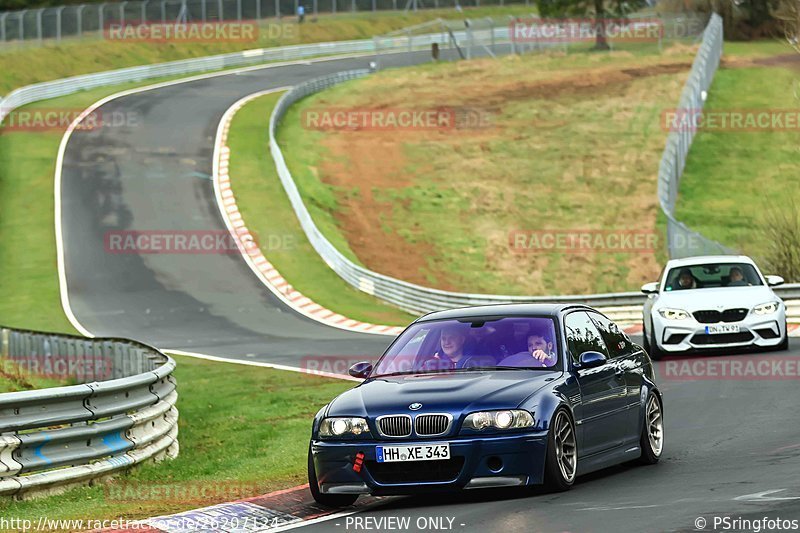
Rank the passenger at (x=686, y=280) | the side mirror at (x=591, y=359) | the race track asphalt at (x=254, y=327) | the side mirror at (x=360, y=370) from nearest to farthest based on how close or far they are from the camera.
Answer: the race track asphalt at (x=254, y=327) < the side mirror at (x=591, y=359) < the side mirror at (x=360, y=370) < the passenger at (x=686, y=280)

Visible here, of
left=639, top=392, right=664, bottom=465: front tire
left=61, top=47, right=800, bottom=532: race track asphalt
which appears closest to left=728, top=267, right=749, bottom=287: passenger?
left=61, top=47, right=800, bottom=532: race track asphalt

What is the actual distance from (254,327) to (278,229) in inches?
433

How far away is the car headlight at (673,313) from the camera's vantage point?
20.6 metres

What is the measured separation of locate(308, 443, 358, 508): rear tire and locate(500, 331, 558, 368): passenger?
156 centimetres

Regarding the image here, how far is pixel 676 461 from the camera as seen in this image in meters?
12.0

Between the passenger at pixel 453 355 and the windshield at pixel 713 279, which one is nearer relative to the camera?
the passenger at pixel 453 355

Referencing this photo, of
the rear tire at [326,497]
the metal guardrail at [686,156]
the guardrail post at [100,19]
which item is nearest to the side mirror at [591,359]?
the rear tire at [326,497]

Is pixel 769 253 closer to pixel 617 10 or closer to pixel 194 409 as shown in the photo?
pixel 194 409

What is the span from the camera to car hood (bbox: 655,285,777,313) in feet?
67.0

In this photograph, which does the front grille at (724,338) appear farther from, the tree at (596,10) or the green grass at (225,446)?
the tree at (596,10)

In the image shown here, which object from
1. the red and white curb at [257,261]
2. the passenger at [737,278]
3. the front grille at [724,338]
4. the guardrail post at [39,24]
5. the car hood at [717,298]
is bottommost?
the red and white curb at [257,261]

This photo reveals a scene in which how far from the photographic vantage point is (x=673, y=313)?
813 inches

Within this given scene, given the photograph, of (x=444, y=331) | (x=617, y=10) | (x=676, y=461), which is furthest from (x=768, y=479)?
(x=617, y=10)

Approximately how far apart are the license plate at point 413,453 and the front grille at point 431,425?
99 millimetres
